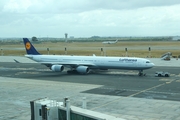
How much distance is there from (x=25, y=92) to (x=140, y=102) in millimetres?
16805

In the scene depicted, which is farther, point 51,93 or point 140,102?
point 51,93

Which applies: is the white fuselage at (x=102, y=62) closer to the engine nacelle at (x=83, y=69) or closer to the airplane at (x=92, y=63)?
the airplane at (x=92, y=63)

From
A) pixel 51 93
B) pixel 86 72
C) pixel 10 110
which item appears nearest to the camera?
pixel 10 110

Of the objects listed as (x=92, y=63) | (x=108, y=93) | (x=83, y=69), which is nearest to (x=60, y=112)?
(x=108, y=93)

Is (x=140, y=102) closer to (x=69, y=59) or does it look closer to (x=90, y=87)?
(x=90, y=87)

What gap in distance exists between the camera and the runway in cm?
3041

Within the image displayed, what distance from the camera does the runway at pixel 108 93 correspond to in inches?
1197

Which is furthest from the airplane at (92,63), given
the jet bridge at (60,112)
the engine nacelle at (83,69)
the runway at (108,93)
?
the jet bridge at (60,112)

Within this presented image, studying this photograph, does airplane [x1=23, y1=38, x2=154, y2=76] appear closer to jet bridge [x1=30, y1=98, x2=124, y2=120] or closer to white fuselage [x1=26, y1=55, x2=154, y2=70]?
white fuselage [x1=26, y1=55, x2=154, y2=70]

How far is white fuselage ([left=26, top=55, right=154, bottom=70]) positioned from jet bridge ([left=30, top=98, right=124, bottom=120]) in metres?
37.1

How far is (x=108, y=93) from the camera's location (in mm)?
39625

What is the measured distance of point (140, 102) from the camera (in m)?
34.0

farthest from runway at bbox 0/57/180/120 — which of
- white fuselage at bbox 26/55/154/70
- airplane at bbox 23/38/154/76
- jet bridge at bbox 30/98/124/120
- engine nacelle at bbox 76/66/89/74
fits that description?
jet bridge at bbox 30/98/124/120

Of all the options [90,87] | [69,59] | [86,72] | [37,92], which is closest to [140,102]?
[90,87]
